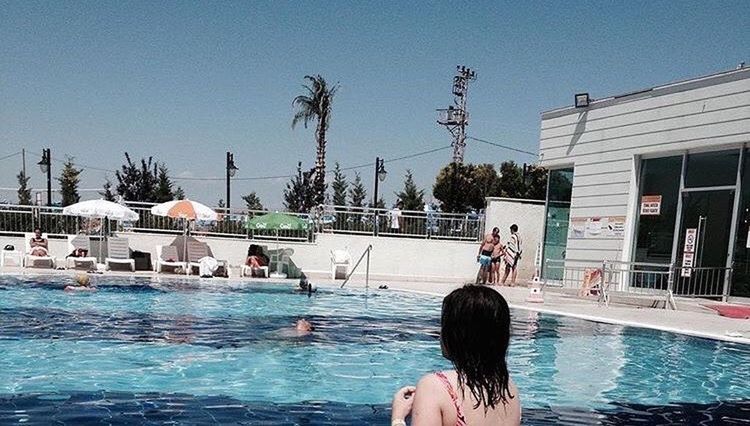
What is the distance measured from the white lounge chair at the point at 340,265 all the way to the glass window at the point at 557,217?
18.6 feet

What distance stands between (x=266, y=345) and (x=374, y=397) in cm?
257

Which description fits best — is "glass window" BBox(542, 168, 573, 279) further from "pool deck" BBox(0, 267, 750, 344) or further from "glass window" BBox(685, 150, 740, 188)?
"glass window" BBox(685, 150, 740, 188)

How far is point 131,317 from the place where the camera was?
948cm

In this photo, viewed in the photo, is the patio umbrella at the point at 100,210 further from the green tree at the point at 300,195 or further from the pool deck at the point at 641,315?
the green tree at the point at 300,195

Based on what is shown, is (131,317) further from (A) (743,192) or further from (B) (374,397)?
(A) (743,192)

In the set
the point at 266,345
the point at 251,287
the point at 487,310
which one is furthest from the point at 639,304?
the point at 487,310

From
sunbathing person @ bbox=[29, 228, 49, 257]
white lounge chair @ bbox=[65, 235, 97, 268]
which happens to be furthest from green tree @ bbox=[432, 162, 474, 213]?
sunbathing person @ bbox=[29, 228, 49, 257]

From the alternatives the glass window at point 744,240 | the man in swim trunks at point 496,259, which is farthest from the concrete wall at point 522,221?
the glass window at point 744,240

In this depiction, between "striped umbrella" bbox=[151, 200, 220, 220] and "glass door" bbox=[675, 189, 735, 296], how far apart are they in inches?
467

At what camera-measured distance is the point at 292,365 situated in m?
6.80

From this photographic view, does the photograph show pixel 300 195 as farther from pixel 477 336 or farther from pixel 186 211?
pixel 477 336

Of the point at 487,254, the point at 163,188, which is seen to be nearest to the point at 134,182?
the point at 163,188

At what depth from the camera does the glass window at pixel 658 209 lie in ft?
40.6

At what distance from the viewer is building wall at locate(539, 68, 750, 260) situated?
36.6ft
